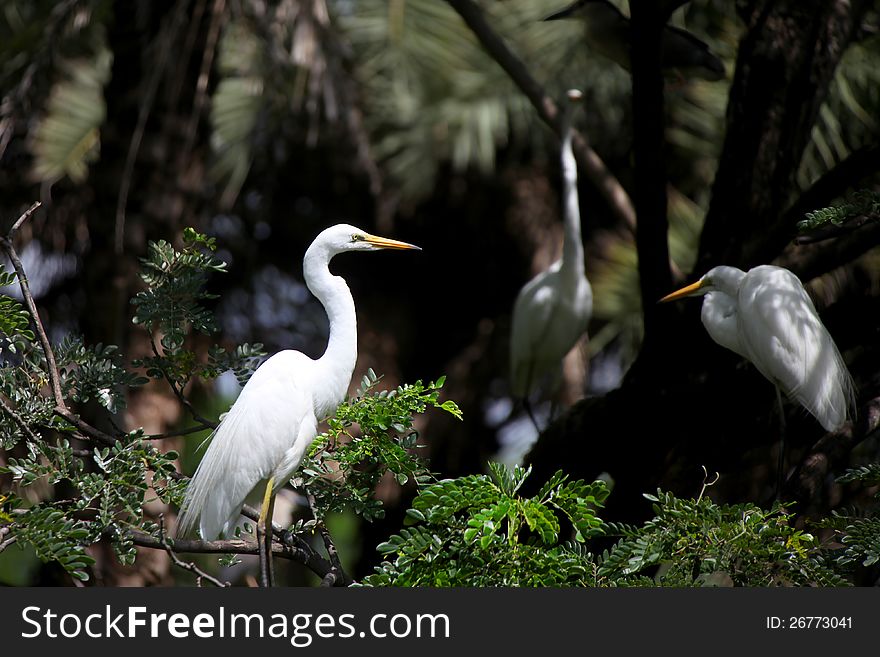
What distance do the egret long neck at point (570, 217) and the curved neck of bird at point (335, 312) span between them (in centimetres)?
208

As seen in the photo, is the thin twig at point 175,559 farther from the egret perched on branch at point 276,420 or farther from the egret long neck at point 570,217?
the egret long neck at point 570,217

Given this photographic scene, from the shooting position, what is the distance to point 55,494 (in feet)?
13.8

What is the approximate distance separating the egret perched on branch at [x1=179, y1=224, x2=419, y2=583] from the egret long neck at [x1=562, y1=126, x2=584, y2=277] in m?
2.07

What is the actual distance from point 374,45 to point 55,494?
11.1 ft

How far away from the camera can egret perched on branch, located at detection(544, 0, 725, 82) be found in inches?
154

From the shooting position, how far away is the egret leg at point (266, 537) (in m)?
2.32

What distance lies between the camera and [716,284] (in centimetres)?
314

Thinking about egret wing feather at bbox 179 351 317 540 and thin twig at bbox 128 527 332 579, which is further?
egret wing feather at bbox 179 351 317 540

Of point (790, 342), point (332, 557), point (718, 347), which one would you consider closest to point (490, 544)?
point (332, 557)

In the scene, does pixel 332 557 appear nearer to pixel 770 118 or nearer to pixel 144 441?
pixel 144 441

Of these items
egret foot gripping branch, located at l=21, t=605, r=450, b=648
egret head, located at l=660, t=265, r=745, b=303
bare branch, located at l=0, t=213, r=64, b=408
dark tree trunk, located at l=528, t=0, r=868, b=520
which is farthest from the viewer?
dark tree trunk, located at l=528, t=0, r=868, b=520

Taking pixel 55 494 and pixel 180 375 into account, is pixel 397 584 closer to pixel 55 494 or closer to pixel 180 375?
pixel 180 375

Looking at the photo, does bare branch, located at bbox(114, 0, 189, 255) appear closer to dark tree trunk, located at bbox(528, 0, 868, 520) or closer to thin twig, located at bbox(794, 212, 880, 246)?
dark tree trunk, located at bbox(528, 0, 868, 520)


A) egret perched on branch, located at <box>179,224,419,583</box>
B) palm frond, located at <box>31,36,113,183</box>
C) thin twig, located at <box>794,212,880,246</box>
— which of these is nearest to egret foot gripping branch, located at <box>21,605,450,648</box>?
egret perched on branch, located at <box>179,224,419,583</box>
